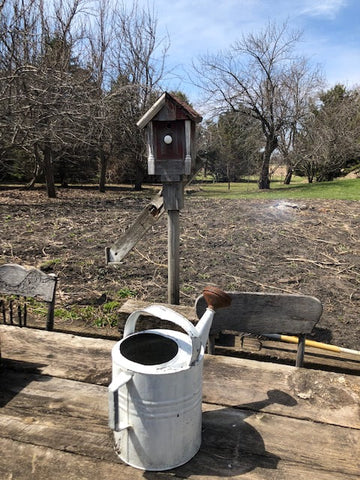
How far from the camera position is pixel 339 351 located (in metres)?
2.53

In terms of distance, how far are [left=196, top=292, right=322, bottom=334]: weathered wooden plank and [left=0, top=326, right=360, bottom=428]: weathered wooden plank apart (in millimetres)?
427

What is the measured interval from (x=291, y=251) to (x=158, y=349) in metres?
4.47

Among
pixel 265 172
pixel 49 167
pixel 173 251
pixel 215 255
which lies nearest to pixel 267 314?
pixel 173 251

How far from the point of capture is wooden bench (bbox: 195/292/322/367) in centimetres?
192

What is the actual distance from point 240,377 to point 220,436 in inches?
13.0

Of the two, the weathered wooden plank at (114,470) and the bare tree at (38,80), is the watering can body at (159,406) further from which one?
the bare tree at (38,80)

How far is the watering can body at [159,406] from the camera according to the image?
0.92m

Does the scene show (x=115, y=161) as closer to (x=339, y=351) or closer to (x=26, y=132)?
(x=26, y=132)

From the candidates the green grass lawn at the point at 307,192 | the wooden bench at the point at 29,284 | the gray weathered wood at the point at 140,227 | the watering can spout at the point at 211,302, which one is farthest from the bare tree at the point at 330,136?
the watering can spout at the point at 211,302

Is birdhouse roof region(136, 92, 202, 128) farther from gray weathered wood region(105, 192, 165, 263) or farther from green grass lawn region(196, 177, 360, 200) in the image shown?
green grass lawn region(196, 177, 360, 200)

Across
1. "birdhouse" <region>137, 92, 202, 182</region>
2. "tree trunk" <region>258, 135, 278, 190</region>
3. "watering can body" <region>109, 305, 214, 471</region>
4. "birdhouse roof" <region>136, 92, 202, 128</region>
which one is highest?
"tree trunk" <region>258, 135, 278, 190</region>

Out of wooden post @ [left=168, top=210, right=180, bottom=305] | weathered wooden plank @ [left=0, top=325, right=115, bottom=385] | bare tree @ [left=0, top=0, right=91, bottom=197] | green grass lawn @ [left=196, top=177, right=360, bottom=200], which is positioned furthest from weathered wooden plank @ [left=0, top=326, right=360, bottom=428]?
green grass lawn @ [left=196, top=177, right=360, bottom=200]

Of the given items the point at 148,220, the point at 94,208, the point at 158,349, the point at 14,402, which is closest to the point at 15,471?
the point at 14,402

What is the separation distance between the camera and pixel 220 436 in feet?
3.59
